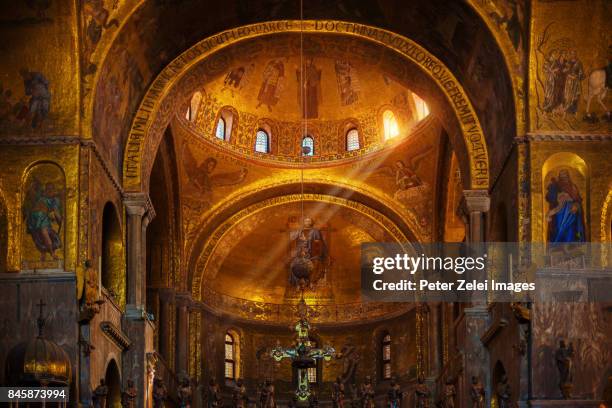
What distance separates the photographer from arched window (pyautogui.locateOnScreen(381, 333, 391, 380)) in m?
39.8

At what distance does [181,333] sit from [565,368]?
1501 centimetres

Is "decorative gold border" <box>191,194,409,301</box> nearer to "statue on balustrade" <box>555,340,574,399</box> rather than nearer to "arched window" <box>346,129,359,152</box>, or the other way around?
"arched window" <box>346,129,359,152</box>

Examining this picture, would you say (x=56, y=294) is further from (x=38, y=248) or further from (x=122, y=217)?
(x=122, y=217)

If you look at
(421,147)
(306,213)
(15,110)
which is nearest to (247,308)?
(306,213)

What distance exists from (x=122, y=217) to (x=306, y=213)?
1230 cm

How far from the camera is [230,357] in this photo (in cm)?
3978

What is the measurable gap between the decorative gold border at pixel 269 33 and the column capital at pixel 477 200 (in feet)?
0.47

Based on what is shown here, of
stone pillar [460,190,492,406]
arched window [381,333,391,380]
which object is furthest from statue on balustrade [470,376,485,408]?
arched window [381,333,391,380]

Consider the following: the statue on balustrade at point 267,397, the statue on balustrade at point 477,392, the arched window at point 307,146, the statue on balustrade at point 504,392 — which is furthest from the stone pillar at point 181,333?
the statue on balustrade at point 504,392

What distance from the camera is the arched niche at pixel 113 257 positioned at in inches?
1048

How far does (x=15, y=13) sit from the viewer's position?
23.6m

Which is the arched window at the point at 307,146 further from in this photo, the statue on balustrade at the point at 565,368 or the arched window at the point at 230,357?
the statue on balustrade at the point at 565,368

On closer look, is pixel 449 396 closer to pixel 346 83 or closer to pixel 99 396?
pixel 99 396

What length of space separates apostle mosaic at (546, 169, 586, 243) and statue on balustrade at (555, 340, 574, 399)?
2.08 m
